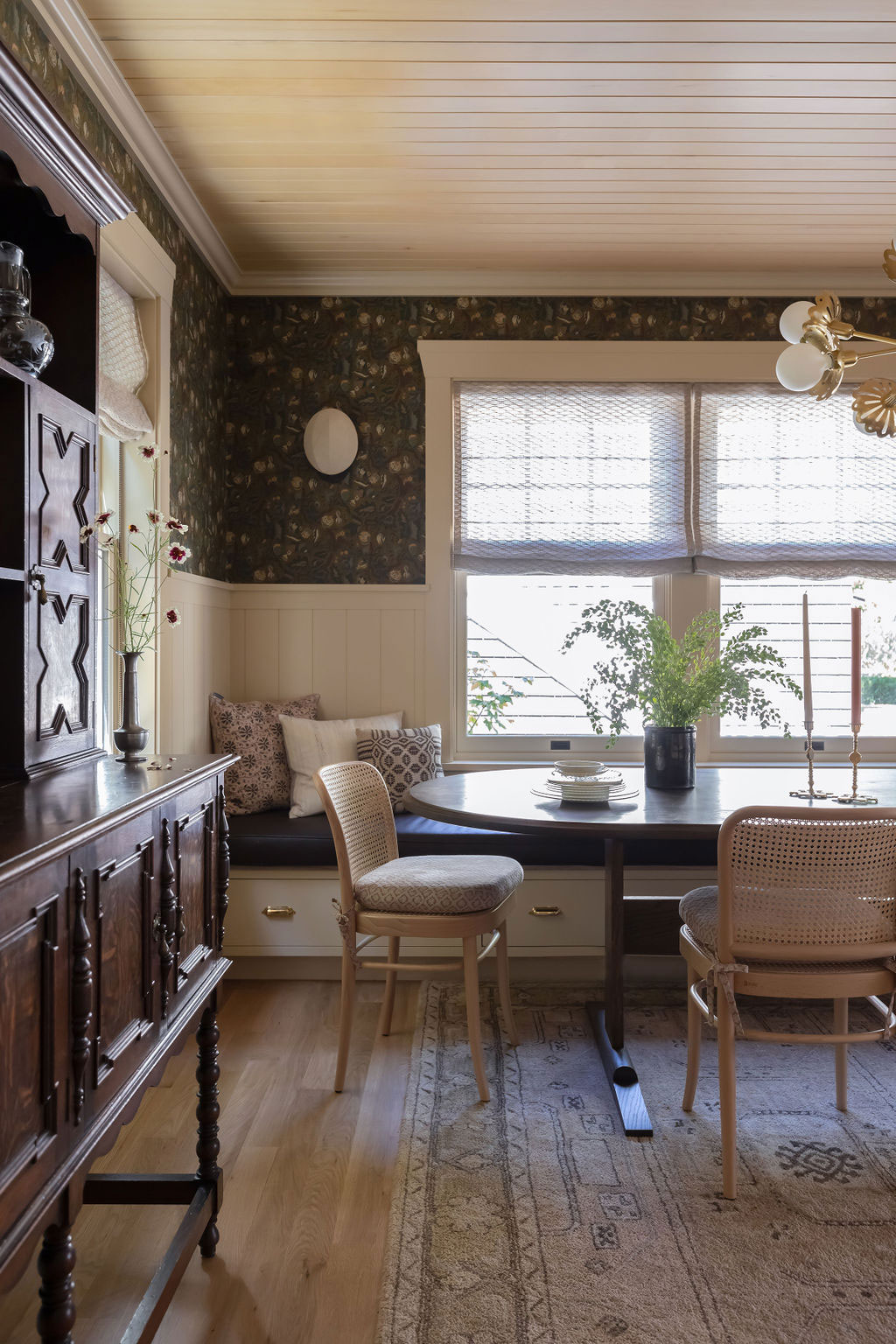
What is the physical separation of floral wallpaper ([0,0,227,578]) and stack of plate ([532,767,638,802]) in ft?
5.85

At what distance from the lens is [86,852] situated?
1.38 m

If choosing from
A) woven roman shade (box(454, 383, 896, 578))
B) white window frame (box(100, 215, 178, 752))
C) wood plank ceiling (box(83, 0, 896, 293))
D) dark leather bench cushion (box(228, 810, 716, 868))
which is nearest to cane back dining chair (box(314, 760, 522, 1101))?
dark leather bench cushion (box(228, 810, 716, 868))

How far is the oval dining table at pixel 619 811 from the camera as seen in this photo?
2453 millimetres

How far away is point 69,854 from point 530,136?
2.79 metres

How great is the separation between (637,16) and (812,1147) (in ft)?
9.67

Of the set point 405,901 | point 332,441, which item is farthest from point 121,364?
point 405,901

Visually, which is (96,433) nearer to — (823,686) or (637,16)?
→ (637,16)

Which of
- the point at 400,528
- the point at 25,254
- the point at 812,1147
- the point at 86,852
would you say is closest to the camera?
the point at 86,852

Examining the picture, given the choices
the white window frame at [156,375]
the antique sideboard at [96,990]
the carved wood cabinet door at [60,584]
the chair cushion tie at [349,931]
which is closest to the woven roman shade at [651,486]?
the white window frame at [156,375]

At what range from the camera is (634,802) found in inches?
108

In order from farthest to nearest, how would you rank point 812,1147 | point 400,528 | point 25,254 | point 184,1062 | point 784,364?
point 400,528 → point 184,1062 → point 784,364 → point 812,1147 → point 25,254

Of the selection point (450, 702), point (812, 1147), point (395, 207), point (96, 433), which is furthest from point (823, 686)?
point (96, 433)

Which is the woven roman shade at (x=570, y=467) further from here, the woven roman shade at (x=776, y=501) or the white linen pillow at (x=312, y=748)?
the white linen pillow at (x=312, y=748)

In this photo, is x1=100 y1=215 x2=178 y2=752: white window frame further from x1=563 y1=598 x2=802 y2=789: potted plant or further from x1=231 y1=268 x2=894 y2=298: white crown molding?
x1=563 y1=598 x2=802 y2=789: potted plant
